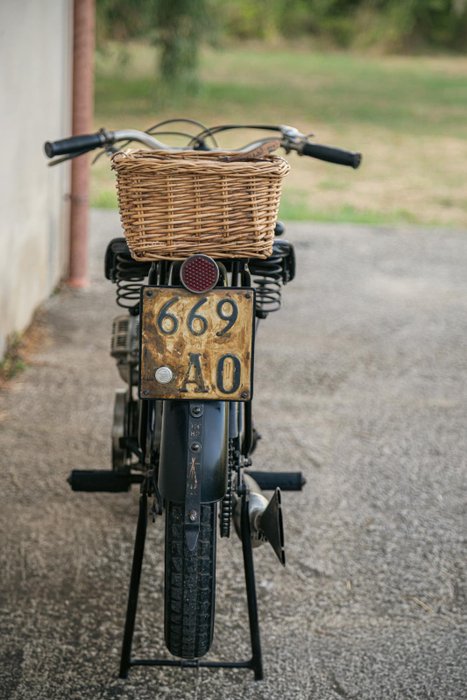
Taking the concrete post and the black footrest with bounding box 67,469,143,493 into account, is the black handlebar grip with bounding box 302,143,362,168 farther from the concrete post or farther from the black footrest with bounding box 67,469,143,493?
the concrete post

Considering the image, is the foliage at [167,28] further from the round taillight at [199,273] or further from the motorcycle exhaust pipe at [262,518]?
the round taillight at [199,273]

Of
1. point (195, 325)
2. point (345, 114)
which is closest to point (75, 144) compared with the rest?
point (195, 325)

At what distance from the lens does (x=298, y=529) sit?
3.80 meters

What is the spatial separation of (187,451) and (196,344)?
0.92 feet

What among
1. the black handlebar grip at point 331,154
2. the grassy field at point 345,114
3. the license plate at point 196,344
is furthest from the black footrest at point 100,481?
the grassy field at point 345,114

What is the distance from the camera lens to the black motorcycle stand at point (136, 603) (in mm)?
2781

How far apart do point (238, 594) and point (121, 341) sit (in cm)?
102

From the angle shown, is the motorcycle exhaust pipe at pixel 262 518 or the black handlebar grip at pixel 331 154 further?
the black handlebar grip at pixel 331 154

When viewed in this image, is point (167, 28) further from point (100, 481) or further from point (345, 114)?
point (100, 481)

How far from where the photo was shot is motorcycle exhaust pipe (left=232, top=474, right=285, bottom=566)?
258 centimetres

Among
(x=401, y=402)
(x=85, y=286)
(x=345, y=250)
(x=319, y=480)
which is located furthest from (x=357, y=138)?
(x=319, y=480)

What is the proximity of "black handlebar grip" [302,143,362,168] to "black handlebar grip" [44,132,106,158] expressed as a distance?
65 centimetres

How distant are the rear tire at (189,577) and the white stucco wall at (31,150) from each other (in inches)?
121

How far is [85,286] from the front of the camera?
280 inches
